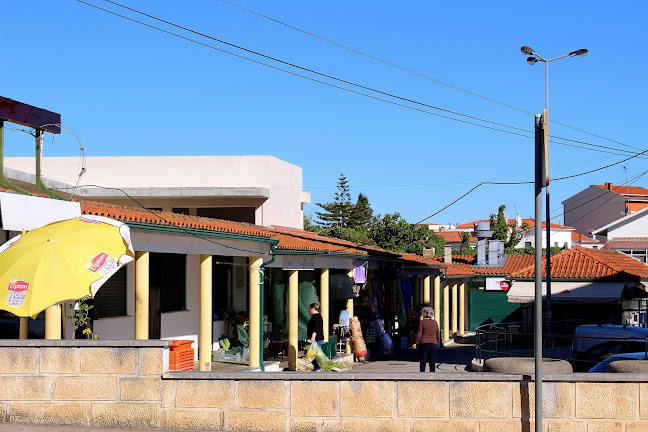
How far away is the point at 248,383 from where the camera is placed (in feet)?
31.1

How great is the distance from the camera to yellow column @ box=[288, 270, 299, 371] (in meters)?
18.9

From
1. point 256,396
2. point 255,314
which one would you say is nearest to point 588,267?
point 255,314

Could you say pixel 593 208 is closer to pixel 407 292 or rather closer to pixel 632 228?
pixel 632 228

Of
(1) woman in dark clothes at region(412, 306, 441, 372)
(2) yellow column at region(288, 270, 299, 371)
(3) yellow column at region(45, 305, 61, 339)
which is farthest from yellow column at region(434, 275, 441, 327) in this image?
(3) yellow column at region(45, 305, 61, 339)

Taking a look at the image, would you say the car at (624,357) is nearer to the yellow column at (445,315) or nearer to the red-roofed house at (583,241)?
the yellow column at (445,315)

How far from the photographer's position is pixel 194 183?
1345 inches

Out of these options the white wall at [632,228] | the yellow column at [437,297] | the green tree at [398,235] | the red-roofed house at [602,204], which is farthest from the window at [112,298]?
the red-roofed house at [602,204]

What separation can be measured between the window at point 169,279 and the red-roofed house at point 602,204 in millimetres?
59755

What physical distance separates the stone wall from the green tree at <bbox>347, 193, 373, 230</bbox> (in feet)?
288

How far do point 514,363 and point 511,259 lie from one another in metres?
37.3

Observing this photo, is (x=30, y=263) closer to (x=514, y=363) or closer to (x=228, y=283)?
(x=514, y=363)

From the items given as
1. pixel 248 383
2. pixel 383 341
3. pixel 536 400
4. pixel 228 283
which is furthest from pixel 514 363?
pixel 383 341

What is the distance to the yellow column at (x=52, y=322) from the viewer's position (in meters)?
10.8

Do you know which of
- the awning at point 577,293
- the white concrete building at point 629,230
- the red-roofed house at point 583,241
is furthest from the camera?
the red-roofed house at point 583,241
